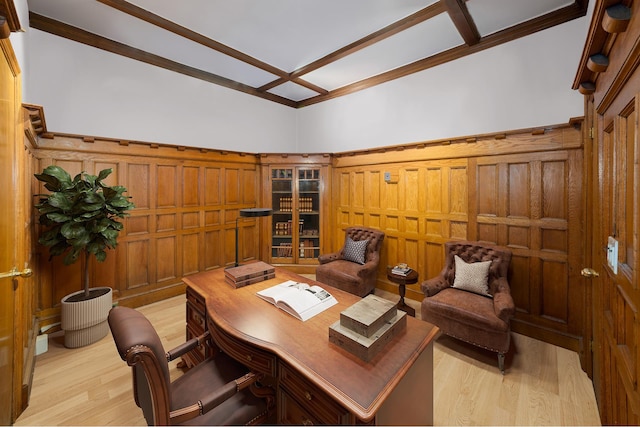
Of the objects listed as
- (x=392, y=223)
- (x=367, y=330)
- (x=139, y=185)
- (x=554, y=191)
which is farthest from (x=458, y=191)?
(x=139, y=185)

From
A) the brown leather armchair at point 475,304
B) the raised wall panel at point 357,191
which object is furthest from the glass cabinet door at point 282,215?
the brown leather armchair at point 475,304

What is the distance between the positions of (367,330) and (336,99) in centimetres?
430

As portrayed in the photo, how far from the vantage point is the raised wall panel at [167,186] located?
12.0 ft

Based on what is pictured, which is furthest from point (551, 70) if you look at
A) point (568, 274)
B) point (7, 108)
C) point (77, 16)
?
point (77, 16)

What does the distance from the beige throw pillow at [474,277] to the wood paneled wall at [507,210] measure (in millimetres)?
509

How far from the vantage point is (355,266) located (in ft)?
12.0

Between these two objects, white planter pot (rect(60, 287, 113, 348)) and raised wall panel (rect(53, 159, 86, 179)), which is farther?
raised wall panel (rect(53, 159, 86, 179))

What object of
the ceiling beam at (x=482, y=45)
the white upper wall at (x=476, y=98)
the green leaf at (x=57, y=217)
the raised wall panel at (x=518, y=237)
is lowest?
the raised wall panel at (x=518, y=237)

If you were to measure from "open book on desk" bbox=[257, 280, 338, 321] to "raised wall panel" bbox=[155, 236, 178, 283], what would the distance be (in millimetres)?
2529

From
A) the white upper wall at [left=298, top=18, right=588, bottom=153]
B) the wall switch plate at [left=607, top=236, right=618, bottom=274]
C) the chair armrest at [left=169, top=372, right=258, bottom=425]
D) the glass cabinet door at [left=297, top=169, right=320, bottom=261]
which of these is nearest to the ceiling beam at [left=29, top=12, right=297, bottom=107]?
the glass cabinet door at [left=297, top=169, right=320, bottom=261]

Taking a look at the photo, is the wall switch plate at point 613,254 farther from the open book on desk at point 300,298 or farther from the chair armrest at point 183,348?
the chair armrest at point 183,348

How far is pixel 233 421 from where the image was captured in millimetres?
1249

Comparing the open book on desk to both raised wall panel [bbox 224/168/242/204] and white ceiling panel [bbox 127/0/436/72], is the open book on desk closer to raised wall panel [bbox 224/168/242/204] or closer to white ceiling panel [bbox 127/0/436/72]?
white ceiling panel [bbox 127/0/436/72]

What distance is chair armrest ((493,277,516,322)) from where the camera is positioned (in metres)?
2.22
